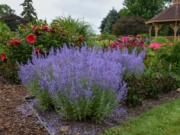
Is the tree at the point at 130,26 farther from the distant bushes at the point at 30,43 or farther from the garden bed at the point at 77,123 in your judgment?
the garden bed at the point at 77,123

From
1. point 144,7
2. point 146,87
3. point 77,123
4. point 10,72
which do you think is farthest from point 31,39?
point 144,7

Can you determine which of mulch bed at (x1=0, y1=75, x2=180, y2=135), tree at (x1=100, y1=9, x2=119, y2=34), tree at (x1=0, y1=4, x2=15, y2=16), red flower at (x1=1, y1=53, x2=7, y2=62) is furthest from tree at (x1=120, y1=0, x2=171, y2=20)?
mulch bed at (x1=0, y1=75, x2=180, y2=135)

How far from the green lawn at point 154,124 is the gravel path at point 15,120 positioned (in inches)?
32.5

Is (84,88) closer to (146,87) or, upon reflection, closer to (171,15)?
(146,87)

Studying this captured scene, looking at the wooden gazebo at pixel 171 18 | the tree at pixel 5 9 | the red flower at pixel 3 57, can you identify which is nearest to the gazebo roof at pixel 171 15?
the wooden gazebo at pixel 171 18

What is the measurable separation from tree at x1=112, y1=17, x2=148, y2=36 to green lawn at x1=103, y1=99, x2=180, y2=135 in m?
34.4

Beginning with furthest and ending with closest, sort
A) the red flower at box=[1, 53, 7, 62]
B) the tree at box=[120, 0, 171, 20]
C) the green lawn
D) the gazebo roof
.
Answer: the tree at box=[120, 0, 171, 20]
the gazebo roof
the red flower at box=[1, 53, 7, 62]
the green lawn

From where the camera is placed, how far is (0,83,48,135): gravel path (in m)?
4.23

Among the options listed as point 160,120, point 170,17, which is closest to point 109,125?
point 160,120

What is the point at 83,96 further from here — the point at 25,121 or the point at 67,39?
the point at 67,39

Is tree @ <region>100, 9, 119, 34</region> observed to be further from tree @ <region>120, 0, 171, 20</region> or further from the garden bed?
the garden bed

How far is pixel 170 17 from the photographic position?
92.0 feet

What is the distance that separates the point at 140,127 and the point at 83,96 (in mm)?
813

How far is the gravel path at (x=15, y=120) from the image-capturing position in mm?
4234
